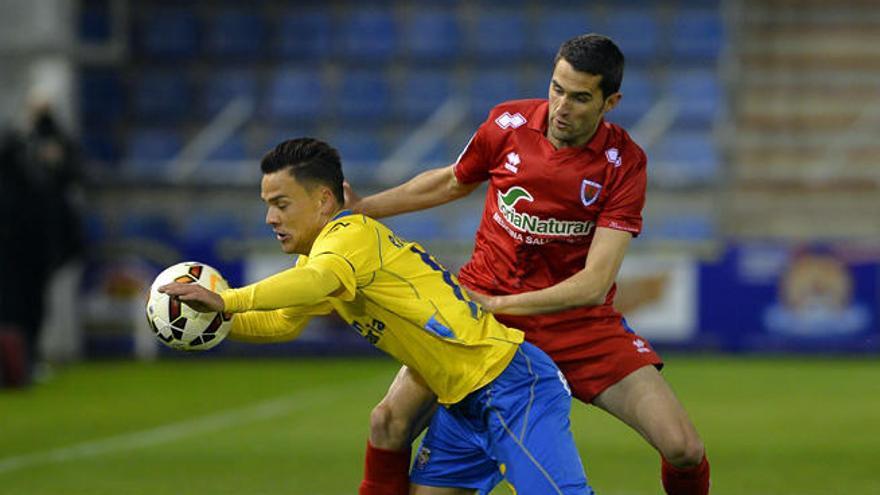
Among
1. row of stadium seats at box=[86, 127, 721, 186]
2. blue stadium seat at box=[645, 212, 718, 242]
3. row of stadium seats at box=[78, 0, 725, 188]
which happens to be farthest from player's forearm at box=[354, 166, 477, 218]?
row of stadium seats at box=[78, 0, 725, 188]

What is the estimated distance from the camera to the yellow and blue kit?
485cm

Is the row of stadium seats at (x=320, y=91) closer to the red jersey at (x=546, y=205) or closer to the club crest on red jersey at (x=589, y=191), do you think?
the red jersey at (x=546, y=205)

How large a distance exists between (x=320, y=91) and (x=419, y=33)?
4.71 feet

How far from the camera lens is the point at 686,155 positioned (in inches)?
691

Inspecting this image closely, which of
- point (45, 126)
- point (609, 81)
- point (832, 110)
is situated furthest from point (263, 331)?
point (832, 110)

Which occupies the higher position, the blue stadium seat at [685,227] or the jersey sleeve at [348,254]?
the jersey sleeve at [348,254]

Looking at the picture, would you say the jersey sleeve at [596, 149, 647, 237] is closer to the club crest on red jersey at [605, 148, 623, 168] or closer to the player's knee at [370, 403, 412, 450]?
the club crest on red jersey at [605, 148, 623, 168]

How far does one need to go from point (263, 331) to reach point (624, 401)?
137 centimetres

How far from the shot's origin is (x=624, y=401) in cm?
561

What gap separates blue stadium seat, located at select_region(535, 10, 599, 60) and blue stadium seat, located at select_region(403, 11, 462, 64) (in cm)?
100

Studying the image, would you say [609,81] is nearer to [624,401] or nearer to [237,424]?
[624,401]

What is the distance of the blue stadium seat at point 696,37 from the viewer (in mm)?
18312

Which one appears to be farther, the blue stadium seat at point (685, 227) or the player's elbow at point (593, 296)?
the blue stadium seat at point (685, 227)

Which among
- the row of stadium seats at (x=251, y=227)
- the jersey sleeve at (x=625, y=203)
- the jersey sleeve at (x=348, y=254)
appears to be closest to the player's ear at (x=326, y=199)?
the jersey sleeve at (x=348, y=254)
